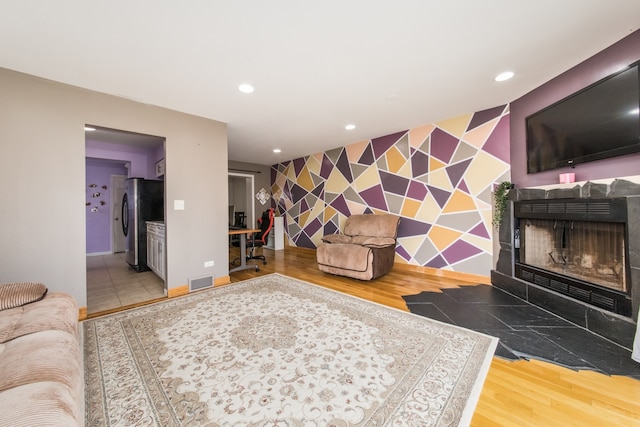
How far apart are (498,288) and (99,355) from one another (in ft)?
14.4

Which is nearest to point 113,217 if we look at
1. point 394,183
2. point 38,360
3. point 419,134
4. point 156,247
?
point 156,247

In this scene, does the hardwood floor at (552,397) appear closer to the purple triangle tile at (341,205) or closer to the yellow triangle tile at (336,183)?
the purple triangle tile at (341,205)

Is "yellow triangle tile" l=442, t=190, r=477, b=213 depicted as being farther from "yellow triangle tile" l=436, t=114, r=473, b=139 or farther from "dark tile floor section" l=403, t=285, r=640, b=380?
"dark tile floor section" l=403, t=285, r=640, b=380

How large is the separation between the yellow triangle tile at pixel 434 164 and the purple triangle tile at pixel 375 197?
1.01m

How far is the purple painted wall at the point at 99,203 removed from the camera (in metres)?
5.90

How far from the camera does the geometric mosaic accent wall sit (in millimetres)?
3514

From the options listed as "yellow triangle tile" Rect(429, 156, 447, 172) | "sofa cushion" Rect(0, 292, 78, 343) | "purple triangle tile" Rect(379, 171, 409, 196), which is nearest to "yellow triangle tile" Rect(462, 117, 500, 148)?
"yellow triangle tile" Rect(429, 156, 447, 172)

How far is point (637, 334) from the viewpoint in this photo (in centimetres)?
171

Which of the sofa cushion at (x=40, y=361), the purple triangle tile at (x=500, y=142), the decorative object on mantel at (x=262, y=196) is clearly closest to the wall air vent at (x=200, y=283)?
the sofa cushion at (x=40, y=361)

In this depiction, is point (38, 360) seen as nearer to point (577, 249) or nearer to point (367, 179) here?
point (577, 249)

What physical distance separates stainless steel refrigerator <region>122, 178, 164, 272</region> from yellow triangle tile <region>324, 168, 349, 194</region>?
11.5 ft

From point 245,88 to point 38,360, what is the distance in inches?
106

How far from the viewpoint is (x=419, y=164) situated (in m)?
4.21

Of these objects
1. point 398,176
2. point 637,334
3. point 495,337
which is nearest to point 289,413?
point 495,337
